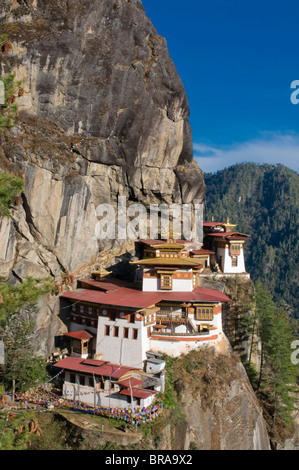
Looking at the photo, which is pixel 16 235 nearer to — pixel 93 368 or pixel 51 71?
pixel 93 368

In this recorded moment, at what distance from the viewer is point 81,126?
3462cm

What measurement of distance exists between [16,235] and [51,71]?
13818 millimetres

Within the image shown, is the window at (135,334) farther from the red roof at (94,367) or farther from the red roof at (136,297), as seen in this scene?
the red roof at (94,367)

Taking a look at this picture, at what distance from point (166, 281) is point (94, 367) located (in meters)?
8.80

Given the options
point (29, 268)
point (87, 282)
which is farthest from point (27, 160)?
point (87, 282)

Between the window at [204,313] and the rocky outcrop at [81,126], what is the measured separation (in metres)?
9.66

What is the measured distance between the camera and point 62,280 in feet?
107

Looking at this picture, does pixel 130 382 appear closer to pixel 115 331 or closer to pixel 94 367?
pixel 94 367

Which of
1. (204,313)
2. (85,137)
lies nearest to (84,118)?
(85,137)

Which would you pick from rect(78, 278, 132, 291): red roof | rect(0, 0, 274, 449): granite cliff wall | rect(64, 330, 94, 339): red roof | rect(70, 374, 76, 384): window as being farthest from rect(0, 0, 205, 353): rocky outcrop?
rect(70, 374, 76, 384): window

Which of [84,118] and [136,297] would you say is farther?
[84,118]

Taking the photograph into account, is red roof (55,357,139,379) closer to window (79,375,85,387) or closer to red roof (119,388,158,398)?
window (79,375,85,387)

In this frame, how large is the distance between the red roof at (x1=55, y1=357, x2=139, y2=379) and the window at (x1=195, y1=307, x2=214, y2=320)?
659cm
